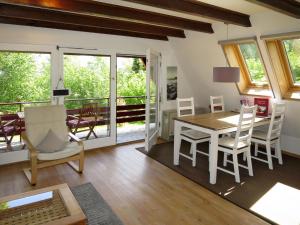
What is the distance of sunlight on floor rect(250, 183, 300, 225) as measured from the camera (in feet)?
8.44

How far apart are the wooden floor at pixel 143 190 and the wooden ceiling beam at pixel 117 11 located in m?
2.22


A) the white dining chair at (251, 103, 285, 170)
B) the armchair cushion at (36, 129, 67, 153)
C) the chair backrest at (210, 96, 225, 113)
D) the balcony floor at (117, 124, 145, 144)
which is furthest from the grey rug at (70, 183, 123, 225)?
the chair backrest at (210, 96, 225, 113)

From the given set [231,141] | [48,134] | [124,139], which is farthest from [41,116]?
[231,141]

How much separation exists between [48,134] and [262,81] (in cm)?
382

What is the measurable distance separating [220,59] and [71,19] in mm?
2656

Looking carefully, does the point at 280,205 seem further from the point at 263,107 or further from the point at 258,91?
the point at 258,91

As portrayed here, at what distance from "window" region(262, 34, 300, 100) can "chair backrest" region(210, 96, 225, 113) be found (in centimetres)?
108

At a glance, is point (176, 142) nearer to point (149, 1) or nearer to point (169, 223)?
point (169, 223)

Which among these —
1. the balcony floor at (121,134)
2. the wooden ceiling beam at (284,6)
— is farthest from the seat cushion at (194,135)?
the wooden ceiling beam at (284,6)

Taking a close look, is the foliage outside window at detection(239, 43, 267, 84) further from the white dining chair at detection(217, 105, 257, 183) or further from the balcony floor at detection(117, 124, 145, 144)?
the balcony floor at detection(117, 124, 145, 144)

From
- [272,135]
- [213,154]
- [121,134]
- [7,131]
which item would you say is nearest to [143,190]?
[213,154]

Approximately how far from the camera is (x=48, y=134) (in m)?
3.66

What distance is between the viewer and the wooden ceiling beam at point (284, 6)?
2.60 meters

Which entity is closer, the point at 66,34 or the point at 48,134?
the point at 48,134
